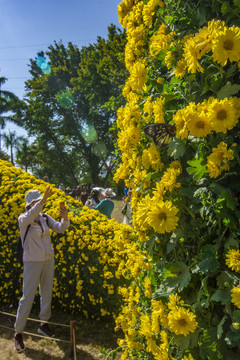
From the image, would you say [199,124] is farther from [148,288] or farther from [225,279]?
[148,288]

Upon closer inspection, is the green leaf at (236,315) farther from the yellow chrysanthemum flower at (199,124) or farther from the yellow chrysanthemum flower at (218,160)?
the yellow chrysanthemum flower at (199,124)

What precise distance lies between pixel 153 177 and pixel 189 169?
353 millimetres

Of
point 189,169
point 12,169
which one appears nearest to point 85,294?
point 12,169

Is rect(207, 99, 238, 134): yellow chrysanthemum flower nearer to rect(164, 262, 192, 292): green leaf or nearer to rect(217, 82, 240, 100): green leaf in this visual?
rect(217, 82, 240, 100): green leaf

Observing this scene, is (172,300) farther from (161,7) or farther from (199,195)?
(161,7)

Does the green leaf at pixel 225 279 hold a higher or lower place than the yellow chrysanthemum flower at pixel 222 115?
lower

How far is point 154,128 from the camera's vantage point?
1570mm

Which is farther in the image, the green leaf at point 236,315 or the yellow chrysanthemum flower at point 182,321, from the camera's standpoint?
the yellow chrysanthemum flower at point 182,321

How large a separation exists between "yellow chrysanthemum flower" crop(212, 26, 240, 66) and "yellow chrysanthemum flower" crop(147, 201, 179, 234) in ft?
2.16

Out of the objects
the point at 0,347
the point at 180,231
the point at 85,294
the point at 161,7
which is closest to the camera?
the point at 180,231

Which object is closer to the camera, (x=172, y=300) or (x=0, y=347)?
(x=172, y=300)

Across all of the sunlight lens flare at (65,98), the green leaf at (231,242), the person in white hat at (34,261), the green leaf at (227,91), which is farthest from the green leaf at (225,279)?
the sunlight lens flare at (65,98)

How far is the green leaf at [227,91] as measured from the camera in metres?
1.27

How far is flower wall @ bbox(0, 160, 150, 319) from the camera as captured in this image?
13.9 ft
